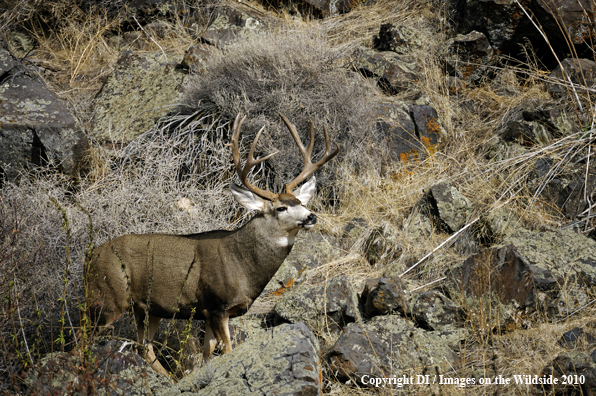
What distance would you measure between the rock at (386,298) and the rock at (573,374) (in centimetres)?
147

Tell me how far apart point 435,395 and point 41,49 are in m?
9.00

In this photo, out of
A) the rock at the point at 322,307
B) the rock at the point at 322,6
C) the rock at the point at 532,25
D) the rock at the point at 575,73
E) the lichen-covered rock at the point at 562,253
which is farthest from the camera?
the rock at the point at 322,6

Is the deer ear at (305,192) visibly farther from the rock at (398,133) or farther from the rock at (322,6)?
the rock at (322,6)

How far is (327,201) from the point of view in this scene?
24.7ft

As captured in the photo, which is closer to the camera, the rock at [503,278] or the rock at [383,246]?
the rock at [503,278]

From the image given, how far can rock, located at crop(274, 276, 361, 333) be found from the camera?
5246 mm

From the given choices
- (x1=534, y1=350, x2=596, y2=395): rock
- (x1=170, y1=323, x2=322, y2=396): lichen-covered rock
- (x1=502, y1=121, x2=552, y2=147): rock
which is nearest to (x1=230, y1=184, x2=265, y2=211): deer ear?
(x1=170, y1=323, x2=322, y2=396): lichen-covered rock

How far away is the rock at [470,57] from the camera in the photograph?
9.01 meters

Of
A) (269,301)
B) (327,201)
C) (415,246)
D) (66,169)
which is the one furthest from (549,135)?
(66,169)

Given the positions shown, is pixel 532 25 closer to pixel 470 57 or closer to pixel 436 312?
pixel 470 57

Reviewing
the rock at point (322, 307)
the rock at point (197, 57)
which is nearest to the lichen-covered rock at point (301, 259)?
the rock at point (322, 307)

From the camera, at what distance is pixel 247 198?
5008mm

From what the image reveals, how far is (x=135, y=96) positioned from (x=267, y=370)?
6075 millimetres

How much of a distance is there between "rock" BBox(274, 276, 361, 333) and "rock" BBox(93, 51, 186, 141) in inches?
141
